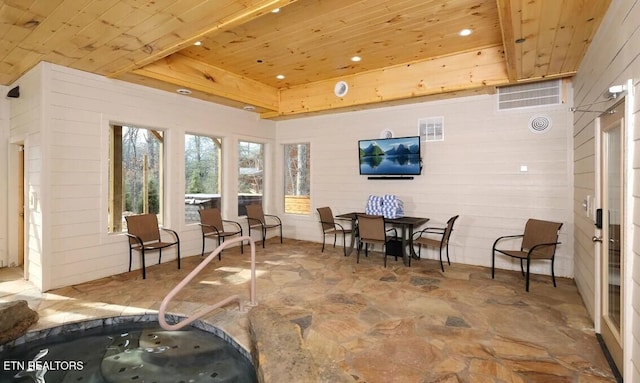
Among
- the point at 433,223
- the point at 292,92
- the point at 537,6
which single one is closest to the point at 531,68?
the point at 537,6

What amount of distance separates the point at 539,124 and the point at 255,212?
16.4 feet

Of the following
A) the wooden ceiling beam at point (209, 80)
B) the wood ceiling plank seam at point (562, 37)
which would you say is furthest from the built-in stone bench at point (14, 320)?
the wood ceiling plank seam at point (562, 37)

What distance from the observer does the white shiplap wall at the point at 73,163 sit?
3926 millimetres

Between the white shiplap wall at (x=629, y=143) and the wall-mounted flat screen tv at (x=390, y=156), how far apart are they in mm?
2173

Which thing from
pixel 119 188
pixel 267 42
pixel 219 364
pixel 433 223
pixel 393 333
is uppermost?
pixel 267 42

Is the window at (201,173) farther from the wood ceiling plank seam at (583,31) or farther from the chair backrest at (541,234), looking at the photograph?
the wood ceiling plank seam at (583,31)

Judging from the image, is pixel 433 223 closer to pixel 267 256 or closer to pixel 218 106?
pixel 267 256

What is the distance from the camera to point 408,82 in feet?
16.2

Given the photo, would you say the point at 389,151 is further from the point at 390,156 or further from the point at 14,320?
the point at 14,320

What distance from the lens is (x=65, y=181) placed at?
13.3ft

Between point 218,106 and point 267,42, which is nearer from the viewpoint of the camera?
point 267,42

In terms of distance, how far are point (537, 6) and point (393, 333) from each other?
2.89 m

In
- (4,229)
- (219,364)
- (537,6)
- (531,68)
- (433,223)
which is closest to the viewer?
(537,6)

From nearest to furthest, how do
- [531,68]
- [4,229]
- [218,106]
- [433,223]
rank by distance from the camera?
1. [531,68]
2. [4,229]
3. [433,223]
4. [218,106]
